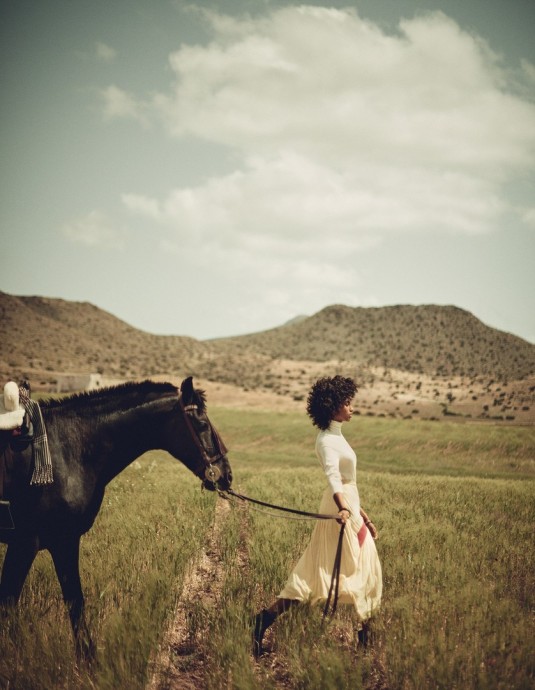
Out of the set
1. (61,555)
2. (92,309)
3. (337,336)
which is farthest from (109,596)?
(92,309)

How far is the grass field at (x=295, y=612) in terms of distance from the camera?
142 inches

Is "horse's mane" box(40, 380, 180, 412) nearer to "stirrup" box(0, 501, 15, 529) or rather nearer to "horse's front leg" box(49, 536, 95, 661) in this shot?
"stirrup" box(0, 501, 15, 529)

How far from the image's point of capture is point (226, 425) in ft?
108

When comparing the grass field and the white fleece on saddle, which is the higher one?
the white fleece on saddle

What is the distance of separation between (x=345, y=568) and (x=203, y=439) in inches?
73.0

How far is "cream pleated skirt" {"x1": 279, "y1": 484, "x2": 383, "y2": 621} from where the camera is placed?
4.00 metres

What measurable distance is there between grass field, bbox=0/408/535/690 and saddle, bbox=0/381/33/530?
114 cm

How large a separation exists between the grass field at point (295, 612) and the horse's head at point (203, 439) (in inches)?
56.7

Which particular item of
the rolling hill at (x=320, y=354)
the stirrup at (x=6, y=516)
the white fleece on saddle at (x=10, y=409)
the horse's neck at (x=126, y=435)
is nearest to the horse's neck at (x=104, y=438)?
the horse's neck at (x=126, y=435)

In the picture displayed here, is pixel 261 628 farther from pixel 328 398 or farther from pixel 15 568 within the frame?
pixel 15 568

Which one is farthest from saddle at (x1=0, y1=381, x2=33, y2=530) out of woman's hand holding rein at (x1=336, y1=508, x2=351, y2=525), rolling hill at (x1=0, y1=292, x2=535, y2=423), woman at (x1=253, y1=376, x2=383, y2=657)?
rolling hill at (x1=0, y1=292, x2=535, y2=423)

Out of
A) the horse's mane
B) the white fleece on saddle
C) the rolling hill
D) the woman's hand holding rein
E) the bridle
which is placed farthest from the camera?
the rolling hill

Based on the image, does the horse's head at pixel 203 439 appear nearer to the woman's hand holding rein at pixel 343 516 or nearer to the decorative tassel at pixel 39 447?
the woman's hand holding rein at pixel 343 516

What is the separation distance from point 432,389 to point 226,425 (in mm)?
39705
